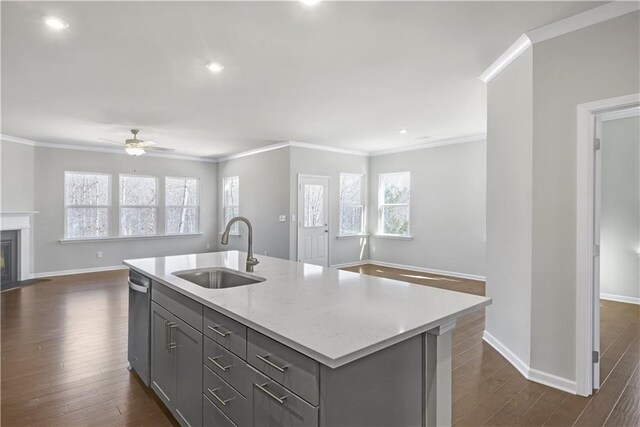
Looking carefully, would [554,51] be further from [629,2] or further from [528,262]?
[528,262]

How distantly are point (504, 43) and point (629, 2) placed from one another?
2.48 ft

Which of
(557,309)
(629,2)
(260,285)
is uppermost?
(629,2)

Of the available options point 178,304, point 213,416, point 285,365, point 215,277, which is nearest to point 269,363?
point 285,365

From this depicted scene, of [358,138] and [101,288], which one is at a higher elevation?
[358,138]

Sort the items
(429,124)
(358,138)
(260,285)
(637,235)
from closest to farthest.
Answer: (260,285) → (637,235) → (429,124) → (358,138)

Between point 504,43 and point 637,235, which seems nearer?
point 504,43

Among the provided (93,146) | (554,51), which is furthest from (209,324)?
(93,146)

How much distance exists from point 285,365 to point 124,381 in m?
2.12

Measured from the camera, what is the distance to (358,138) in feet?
21.0

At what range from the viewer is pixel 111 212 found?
23.7 ft

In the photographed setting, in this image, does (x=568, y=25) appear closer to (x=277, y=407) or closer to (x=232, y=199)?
(x=277, y=407)

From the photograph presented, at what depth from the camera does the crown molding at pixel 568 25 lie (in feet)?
7.29

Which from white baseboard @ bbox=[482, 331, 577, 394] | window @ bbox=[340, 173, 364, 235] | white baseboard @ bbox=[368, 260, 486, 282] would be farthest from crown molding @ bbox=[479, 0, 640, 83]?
window @ bbox=[340, 173, 364, 235]

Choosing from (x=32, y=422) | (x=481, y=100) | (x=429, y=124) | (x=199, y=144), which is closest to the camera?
(x=32, y=422)
